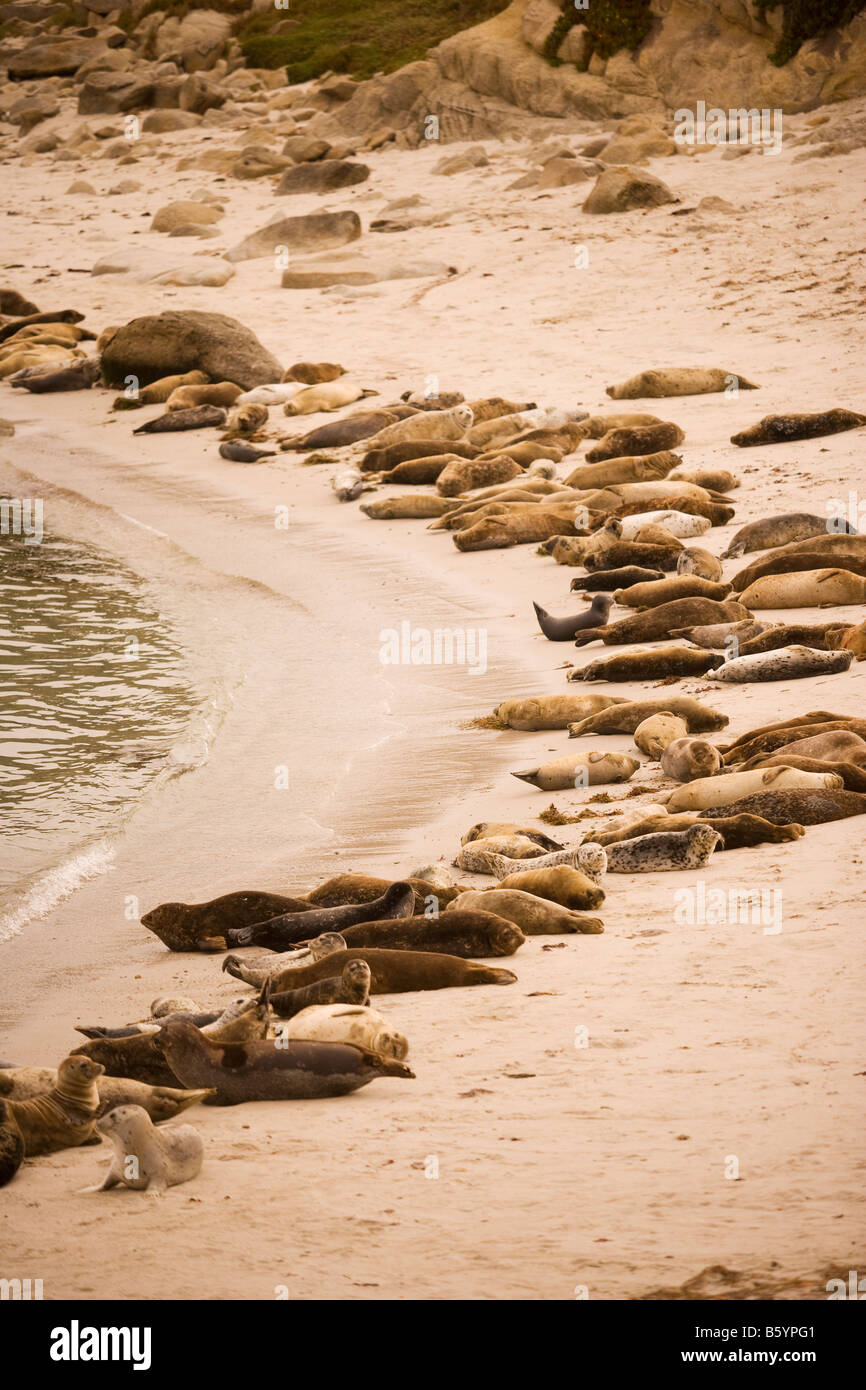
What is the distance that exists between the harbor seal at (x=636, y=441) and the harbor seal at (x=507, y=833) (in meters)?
6.64

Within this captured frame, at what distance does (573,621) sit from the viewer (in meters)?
8.77

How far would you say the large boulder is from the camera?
16625 mm

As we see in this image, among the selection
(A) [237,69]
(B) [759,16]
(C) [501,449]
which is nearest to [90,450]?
(C) [501,449]

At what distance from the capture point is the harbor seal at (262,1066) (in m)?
3.74

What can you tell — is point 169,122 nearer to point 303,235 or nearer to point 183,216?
point 183,216

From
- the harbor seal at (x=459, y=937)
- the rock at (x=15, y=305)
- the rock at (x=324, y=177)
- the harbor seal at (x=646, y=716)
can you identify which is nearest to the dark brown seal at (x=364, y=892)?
the harbor seal at (x=459, y=937)

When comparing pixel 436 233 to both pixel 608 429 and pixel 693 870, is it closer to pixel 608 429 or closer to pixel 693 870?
pixel 608 429

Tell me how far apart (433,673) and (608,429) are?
16.2ft

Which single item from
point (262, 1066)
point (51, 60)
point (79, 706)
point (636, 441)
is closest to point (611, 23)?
point (636, 441)

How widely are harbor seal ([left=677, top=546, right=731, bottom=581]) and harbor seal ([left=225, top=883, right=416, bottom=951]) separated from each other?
4678 millimetres

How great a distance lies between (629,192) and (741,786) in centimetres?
1561

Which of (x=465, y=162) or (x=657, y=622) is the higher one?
(x=465, y=162)

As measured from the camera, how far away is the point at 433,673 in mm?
8828

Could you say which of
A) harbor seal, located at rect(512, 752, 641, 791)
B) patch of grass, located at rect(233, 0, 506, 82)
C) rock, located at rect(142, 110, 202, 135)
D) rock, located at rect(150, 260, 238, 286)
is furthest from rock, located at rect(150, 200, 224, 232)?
harbor seal, located at rect(512, 752, 641, 791)
